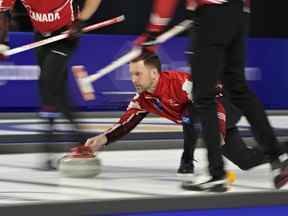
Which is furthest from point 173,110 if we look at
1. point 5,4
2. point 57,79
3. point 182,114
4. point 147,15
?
point 147,15

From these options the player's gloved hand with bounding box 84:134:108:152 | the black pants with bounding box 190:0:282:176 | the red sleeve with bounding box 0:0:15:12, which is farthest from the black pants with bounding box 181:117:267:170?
the red sleeve with bounding box 0:0:15:12

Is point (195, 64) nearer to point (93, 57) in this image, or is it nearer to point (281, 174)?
point (281, 174)

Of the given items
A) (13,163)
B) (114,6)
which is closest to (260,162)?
(13,163)

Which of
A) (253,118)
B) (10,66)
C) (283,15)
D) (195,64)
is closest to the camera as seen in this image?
(195,64)

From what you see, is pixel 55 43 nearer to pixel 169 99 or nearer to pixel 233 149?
pixel 169 99

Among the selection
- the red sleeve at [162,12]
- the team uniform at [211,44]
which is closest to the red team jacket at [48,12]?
the team uniform at [211,44]

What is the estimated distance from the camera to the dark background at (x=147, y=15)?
11.4 meters

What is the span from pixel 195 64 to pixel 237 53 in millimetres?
280

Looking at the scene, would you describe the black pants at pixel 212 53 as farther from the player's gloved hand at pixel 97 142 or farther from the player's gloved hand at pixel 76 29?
the player's gloved hand at pixel 76 29

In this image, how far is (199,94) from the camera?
11.0ft

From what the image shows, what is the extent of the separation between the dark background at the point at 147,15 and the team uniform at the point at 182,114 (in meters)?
5.90

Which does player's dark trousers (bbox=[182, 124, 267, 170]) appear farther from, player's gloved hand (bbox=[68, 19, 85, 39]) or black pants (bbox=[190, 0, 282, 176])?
player's gloved hand (bbox=[68, 19, 85, 39])

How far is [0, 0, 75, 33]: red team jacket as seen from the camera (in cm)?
430

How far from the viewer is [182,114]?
13.3 feet
